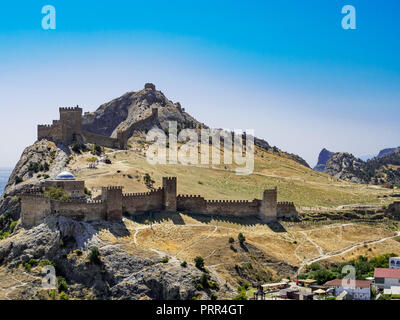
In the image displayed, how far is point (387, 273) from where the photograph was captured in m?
47.6

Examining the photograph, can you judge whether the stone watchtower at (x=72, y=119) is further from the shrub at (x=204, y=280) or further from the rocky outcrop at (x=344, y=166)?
the rocky outcrop at (x=344, y=166)

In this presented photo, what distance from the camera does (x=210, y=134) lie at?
114125 mm

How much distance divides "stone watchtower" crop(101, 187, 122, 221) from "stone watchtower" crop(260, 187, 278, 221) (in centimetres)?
1707

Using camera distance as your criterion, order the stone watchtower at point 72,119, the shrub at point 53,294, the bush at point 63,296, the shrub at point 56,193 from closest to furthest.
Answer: the shrub at point 53,294, the bush at point 63,296, the shrub at point 56,193, the stone watchtower at point 72,119

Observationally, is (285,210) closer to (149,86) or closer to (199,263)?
(199,263)

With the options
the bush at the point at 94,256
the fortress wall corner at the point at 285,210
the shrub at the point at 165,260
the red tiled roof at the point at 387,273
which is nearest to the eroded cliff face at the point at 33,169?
the bush at the point at 94,256

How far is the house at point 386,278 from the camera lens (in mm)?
46125

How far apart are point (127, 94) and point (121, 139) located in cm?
5113

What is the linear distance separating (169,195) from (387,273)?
22.9 metres

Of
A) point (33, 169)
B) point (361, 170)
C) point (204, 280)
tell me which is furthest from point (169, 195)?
point (361, 170)

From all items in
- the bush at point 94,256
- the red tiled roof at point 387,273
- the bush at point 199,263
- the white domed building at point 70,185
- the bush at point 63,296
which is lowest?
the bush at point 63,296
